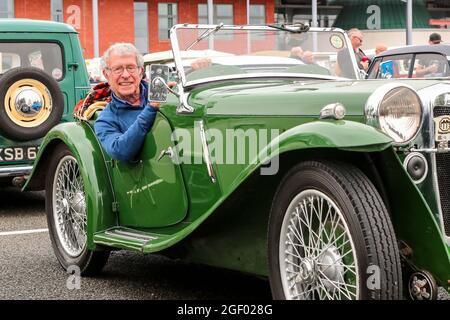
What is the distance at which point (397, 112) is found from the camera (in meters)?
3.39

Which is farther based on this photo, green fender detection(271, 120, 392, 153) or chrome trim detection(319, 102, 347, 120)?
chrome trim detection(319, 102, 347, 120)

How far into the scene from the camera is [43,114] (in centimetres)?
785

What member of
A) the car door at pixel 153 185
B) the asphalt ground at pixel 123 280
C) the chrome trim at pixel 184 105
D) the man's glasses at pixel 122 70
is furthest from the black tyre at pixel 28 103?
the chrome trim at pixel 184 105

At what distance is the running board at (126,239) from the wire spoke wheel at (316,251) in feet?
3.28

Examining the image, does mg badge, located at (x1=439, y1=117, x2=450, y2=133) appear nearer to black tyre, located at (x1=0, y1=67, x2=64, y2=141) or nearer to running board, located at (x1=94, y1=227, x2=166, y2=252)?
running board, located at (x1=94, y1=227, x2=166, y2=252)

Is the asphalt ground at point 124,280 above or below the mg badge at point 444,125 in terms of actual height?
below

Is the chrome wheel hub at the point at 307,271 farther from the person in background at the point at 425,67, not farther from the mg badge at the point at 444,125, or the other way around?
the person in background at the point at 425,67

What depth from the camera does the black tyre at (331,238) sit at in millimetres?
3100

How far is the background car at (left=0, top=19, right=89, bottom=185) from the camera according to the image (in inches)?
301

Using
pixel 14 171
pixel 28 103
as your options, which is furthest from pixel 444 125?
pixel 14 171

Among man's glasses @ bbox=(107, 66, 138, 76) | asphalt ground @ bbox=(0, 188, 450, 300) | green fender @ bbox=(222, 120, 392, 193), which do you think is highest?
man's glasses @ bbox=(107, 66, 138, 76)

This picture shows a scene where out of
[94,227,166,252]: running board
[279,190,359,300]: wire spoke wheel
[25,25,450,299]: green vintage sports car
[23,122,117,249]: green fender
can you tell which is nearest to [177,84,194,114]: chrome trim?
[25,25,450,299]: green vintage sports car

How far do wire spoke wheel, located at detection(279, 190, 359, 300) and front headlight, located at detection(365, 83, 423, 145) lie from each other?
1.34ft
